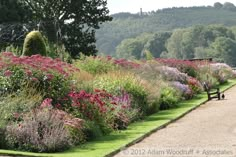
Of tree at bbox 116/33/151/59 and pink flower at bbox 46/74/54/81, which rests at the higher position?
pink flower at bbox 46/74/54/81

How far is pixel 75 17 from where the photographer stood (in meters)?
50.5

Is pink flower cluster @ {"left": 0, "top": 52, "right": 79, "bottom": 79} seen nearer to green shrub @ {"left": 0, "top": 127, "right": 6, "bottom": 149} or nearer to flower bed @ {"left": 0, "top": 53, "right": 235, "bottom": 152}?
flower bed @ {"left": 0, "top": 53, "right": 235, "bottom": 152}

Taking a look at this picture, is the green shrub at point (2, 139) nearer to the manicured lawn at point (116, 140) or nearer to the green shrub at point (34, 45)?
the manicured lawn at point (116, 140)

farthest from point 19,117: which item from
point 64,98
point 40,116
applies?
point 64,98

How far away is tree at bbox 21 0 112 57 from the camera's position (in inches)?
1922

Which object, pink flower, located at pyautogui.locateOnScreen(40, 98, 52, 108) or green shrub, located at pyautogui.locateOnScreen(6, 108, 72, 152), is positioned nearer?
green shrub, located at pyautogui.locateOnScreen(6, 108, 72, 152)

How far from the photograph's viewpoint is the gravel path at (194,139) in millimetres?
10836

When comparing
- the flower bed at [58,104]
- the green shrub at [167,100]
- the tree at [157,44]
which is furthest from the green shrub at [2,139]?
the tree at [157,44]

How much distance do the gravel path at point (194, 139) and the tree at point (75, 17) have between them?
102 ft

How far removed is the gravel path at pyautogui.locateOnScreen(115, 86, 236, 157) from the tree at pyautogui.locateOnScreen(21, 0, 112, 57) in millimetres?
31192

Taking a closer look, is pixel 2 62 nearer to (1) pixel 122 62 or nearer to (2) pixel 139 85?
(2) pixel 139 85

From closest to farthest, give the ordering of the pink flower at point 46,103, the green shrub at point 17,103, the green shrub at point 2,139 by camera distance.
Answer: the green shrub at point 2,139 → the green shrub at point 17,103 → the pink flower at point 46,103

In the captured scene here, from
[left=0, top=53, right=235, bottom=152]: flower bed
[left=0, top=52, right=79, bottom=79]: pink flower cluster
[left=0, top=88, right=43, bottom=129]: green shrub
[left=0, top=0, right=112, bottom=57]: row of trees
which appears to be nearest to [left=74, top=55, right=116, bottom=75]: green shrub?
[left=0, top=53, right=235, bottom=152]: flower bed

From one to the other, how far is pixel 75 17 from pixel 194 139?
38.8 m
